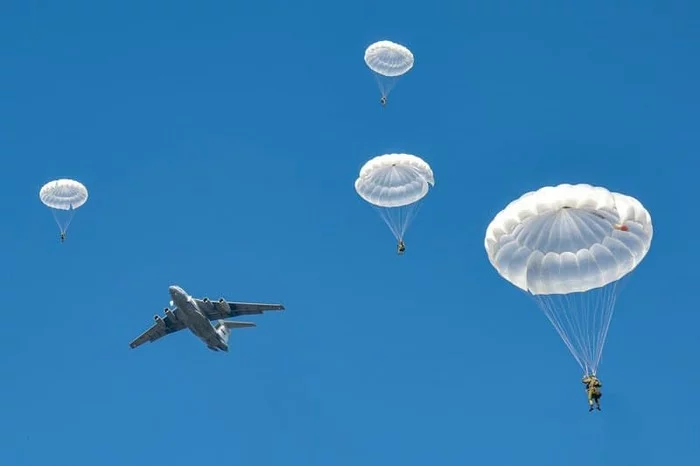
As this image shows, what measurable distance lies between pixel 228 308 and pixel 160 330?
27.0 ft

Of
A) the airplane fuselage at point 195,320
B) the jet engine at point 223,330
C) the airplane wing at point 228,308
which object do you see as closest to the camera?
the airplane fuselage at point 195,320

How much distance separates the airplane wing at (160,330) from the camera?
81625 mm

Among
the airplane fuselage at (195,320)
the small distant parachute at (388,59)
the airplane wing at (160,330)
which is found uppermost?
the small distant parachute at (388,59)

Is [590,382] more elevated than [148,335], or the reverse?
[148,335]

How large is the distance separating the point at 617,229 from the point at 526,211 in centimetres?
452

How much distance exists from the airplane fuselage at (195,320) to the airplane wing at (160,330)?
3114mm

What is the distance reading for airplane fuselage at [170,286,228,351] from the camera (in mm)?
74625

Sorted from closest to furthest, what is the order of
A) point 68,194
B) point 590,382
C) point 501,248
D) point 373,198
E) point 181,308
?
point 590,382, point 501,248, point 373,198, point 181,308, point 68,194

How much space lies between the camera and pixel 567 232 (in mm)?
48250

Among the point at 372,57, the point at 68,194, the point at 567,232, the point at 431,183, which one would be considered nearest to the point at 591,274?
the point at 567,232

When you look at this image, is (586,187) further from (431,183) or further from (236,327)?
(236,327)

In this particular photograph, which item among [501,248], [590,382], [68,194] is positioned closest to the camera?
[590,382]

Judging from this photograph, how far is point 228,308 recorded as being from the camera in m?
79.1

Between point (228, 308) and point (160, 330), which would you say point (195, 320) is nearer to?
point (228, 308)
